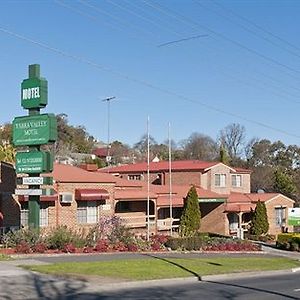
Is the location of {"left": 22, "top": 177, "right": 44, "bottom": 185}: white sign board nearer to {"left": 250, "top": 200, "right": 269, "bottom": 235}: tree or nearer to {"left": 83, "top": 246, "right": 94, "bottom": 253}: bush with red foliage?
{"left": 83, "top": 246, "right": 94, "bottom": 253}: bush with red foliage

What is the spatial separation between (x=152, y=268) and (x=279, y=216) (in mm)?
37038

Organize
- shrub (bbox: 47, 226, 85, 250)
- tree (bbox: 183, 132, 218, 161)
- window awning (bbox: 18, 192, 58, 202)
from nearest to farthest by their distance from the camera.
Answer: shrub (bbox: 47, 226, 85, 250)
window awning (bbox: 18, 192, 58, 202)
tree (bbox: 183, 132, 218, 161)

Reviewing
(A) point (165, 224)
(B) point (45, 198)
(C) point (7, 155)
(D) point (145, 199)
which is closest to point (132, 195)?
(D) point (145, 199)

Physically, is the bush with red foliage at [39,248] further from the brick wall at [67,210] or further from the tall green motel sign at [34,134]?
the brick wall at [67,210]

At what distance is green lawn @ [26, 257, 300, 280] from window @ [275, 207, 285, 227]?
29.0 meters

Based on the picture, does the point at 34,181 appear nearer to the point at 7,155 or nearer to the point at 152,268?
the point at 152,268

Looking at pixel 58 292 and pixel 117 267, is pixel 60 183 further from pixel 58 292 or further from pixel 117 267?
pixel 58 292

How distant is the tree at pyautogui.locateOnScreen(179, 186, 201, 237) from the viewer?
43938 mm

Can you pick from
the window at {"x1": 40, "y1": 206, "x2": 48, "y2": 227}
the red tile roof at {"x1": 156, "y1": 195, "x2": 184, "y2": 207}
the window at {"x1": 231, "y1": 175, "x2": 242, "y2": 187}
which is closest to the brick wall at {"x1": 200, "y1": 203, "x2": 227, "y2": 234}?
the red tile roof at {"x1": 156, "y1": 195, "x2": 184, "y2": 207}

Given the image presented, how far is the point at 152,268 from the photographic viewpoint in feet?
71.4

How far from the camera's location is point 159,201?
43156mm

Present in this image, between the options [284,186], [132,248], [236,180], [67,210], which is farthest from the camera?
[284,186]

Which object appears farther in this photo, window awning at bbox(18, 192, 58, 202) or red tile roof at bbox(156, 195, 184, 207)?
red tile roof at bbox(156, 195, 184, 207)

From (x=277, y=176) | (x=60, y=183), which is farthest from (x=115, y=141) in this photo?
(x=60, y=183)
